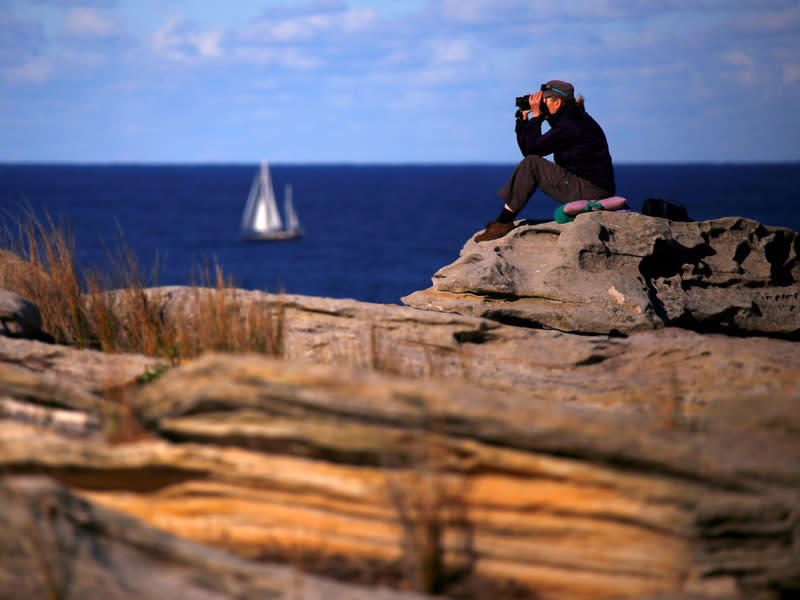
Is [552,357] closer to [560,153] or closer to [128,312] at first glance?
[128,312]

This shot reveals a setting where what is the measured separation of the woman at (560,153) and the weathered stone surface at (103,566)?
258 inches

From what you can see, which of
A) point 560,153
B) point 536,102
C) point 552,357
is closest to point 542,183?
point 560,153

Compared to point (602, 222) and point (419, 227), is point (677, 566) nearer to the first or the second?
point (602, 222)

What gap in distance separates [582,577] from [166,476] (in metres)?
2.07

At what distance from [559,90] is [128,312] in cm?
553

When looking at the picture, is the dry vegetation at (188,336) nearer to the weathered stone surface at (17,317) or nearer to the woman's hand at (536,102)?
the weathered stone surface at (17,317)

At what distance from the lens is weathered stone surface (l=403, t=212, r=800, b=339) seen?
8266mm

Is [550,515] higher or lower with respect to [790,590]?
higher

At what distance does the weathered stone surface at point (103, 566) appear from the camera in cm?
339

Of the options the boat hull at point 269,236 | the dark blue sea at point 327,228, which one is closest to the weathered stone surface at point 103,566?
the dark blue sea at point 327,228

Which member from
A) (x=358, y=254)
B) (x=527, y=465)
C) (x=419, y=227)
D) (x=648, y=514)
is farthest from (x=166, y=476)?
(x=419, y=227)

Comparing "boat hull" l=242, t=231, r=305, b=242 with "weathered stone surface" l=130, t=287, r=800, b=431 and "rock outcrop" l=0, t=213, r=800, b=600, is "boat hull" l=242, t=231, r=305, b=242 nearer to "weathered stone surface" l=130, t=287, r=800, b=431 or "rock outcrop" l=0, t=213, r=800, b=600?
"weathered stone surface" l=130, t=287, r=800, b=431

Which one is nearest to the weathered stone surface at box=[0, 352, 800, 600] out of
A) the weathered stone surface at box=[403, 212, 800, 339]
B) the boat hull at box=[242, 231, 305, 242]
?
the weathered stone surface at box=[403, 212, 800, 339]

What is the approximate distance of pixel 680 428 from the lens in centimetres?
425
